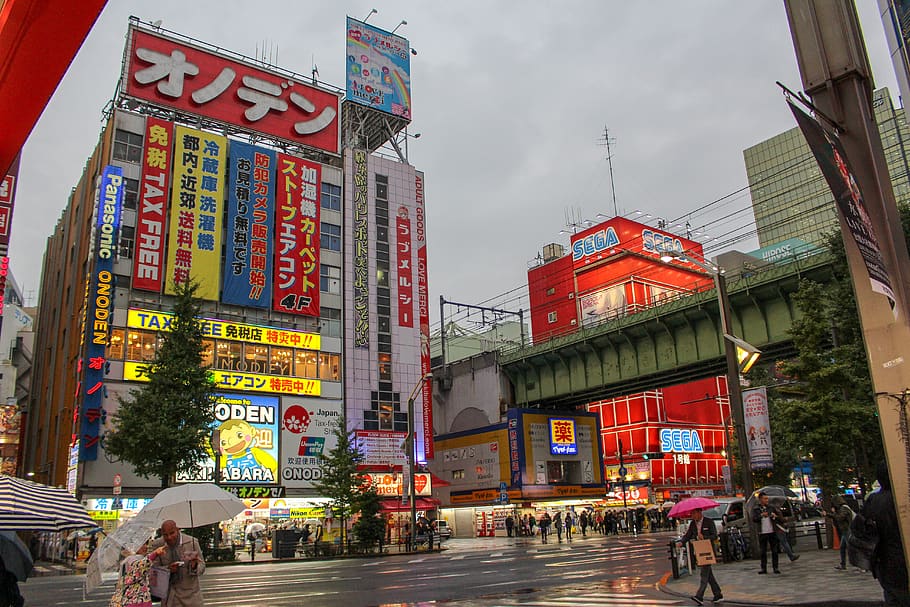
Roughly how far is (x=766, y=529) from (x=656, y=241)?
70.9m

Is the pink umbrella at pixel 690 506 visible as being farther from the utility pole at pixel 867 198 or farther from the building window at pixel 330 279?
the building window at pixel 330 279

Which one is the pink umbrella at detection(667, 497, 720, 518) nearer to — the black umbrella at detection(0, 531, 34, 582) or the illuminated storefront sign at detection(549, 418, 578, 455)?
the black umbrella at detection(0, 531, 34, 582)

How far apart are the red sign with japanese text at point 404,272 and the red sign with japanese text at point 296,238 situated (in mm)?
6555

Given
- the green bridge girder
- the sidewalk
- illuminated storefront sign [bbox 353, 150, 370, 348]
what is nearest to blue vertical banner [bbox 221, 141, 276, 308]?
illuminated storefront sign [bbox 353, 150, 370, 348]

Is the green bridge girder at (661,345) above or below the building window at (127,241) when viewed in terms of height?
below

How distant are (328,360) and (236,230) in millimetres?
10829

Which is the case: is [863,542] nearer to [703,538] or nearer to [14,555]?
[703,538]

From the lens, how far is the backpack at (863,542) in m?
7.57

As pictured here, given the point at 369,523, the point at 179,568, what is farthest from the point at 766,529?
the point at 369,523

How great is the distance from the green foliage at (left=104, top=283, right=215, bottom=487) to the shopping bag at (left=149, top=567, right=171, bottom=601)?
26.3 meters

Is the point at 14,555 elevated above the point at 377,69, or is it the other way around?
the point at 377,69

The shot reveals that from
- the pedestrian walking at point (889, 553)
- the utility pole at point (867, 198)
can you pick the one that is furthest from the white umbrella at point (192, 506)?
the utility pole at point (867, 198)

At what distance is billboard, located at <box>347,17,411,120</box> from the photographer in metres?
59.4

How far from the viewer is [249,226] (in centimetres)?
4941
